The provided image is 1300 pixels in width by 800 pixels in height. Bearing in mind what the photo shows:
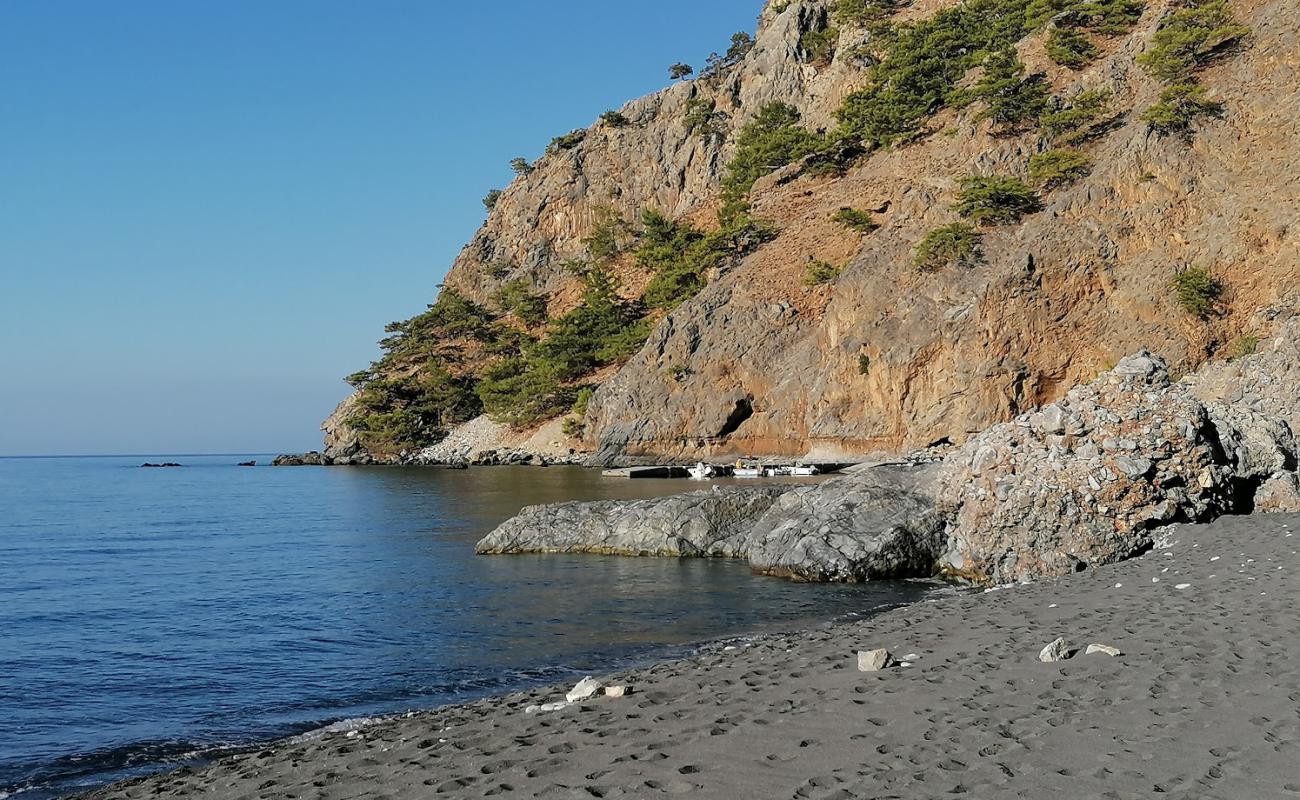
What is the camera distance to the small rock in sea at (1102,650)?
842 cm

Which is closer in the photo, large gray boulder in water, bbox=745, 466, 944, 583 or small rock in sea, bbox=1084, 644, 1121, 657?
small rock in sea, bbox=1084, 644, 1121, 657

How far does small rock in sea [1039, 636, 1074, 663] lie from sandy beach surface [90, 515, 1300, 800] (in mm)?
103

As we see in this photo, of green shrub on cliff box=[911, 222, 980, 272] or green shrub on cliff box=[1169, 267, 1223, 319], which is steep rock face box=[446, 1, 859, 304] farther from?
green shrub on cliff box=[1169, 267, 1223, 319]

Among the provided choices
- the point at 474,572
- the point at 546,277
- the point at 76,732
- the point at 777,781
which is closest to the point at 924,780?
the point at 777,781

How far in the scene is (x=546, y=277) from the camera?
115m

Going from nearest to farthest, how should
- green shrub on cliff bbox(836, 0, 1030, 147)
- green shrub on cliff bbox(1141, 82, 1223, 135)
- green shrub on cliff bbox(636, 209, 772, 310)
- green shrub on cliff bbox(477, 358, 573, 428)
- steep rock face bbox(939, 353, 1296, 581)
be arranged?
steep rock face bbox(939, 353, 1296, 581) → green shrub on cliff bbox(1141, 82, 1223, 135) → green shrub on cliff bbox(836, 0, 1030, 147) → green shrub on cliff bbox(636, 209, 772, 310) → green shrub on cliff bbox(477, 358, 573, 428)

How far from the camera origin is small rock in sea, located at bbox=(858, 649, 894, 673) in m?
8.83

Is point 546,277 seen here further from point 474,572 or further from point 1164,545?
point 1164,545

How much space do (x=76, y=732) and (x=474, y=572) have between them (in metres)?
11.2

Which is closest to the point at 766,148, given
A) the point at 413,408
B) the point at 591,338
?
the point at 591,338

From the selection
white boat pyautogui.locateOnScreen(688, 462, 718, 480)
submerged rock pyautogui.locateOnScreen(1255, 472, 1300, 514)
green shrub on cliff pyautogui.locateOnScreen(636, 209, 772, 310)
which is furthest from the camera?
green shrub on cliff pyautogui.locateOnScreen(636, 209, 772, 310)

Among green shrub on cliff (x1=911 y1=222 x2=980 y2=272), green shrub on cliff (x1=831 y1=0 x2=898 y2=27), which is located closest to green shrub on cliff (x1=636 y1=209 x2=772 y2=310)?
green shrub on cliff (x1=911 y1=222 x2=980 y2=272)

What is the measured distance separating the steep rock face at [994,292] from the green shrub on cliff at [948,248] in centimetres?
74

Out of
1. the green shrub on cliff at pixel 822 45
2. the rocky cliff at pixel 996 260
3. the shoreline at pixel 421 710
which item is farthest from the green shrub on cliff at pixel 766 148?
the shoreline at pixel 421 710
